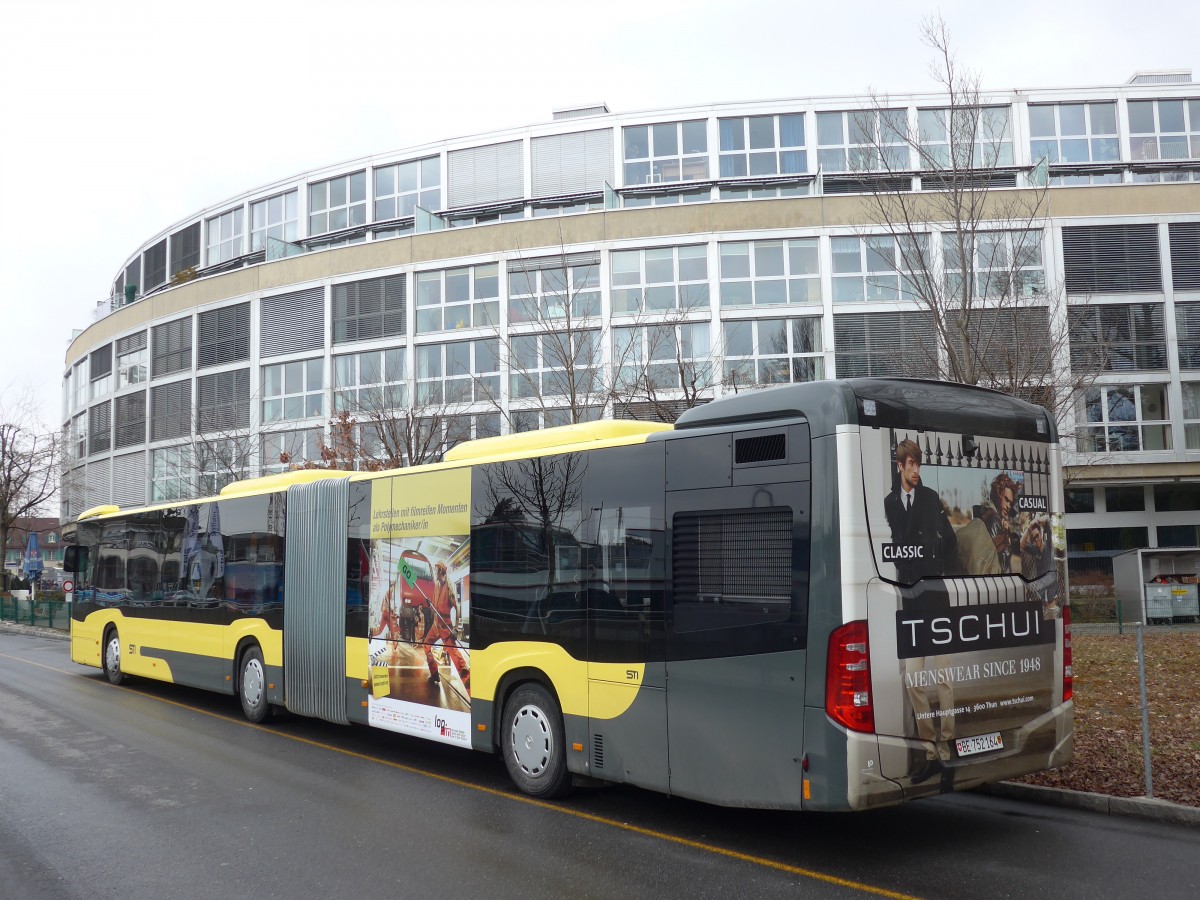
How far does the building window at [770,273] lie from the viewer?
3359cm

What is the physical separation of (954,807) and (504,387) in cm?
2730

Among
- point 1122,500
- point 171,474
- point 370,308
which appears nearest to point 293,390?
point 370,308

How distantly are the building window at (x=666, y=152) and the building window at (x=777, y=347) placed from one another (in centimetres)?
717

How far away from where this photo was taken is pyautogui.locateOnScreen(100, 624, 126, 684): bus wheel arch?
676 inches

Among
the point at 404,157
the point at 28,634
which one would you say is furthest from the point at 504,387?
the point at 28,634

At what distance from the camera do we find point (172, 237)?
4919 cm

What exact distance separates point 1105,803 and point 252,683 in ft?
32.5

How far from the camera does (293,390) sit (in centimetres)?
3947

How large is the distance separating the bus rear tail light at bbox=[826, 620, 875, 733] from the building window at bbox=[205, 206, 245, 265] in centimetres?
4412

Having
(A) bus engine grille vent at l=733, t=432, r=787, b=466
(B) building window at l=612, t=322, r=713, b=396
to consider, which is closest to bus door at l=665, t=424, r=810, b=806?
(A) bus engine grille vent at l=733, t=432, r=787, b=466

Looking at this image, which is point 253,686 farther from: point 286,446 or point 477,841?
point 286,446

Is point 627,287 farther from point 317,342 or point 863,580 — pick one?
point 863,580

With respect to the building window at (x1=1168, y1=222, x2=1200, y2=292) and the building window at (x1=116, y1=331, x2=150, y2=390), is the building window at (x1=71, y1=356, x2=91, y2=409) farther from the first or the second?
the building window at (x1=1168, y1=222, x2=1200, y2=292)

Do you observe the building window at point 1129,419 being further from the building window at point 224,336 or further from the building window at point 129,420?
the building window at point 129,420
